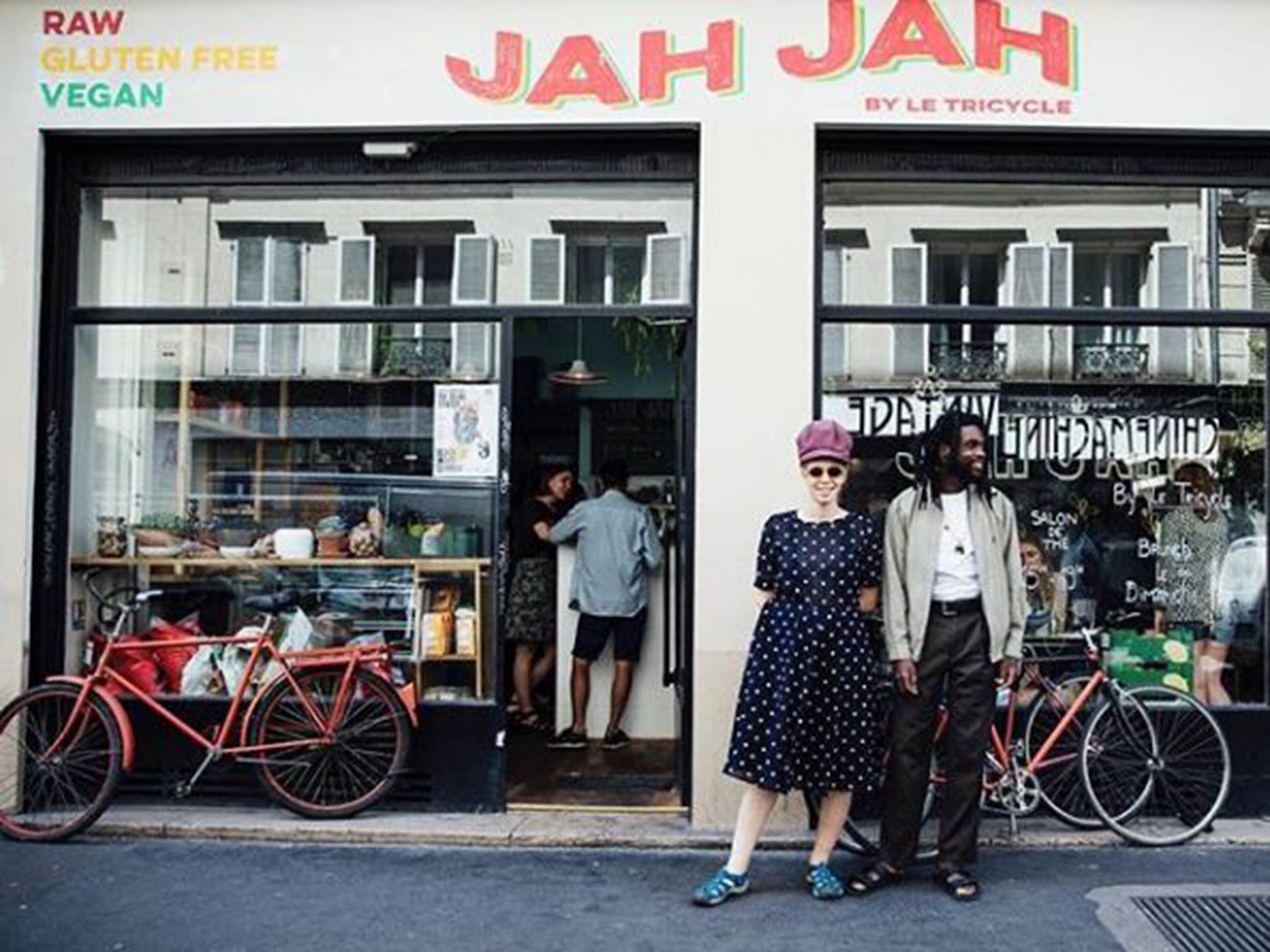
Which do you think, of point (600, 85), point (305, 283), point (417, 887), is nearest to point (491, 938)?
point (417, 887)

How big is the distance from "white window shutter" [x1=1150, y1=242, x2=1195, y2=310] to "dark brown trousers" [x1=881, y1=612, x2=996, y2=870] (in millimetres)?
2508

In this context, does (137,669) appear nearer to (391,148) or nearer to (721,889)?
(391,148)

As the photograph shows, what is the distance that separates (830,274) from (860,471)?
1100 millimetres

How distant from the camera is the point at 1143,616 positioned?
7020 mm

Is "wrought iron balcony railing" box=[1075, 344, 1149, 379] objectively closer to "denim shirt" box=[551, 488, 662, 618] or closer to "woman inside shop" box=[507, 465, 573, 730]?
"denim shirt" box=[551, 488, 662, 618]

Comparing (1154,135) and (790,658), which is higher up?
(1154,135)

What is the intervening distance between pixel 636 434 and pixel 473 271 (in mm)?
4182

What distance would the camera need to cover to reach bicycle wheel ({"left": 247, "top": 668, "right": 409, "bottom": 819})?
642 cm

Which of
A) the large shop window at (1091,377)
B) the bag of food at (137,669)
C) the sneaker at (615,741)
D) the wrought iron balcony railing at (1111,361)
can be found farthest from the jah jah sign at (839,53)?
the sneaker at (615,741)

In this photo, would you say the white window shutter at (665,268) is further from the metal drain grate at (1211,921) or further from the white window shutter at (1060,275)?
the metal drain grate at (1211,921)

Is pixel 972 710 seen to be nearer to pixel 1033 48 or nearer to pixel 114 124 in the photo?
pixel 1033 48

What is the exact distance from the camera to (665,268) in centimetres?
685

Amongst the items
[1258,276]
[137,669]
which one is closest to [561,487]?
[137,669]

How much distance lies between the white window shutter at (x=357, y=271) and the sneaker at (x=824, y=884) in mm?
3821
